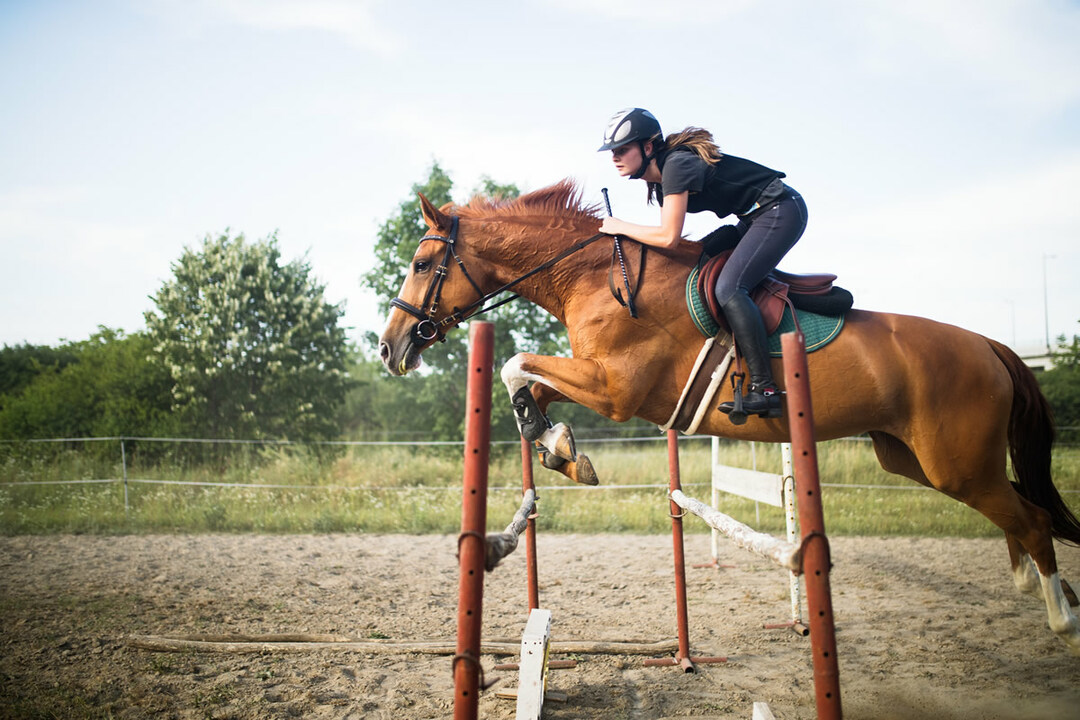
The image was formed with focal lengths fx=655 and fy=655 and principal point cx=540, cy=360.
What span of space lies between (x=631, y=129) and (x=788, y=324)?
3.80 ft

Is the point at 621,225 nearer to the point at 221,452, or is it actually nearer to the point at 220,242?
the point at 221,452

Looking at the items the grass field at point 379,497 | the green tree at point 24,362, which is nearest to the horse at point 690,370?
the grass field at point 379,497

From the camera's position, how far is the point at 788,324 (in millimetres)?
2975

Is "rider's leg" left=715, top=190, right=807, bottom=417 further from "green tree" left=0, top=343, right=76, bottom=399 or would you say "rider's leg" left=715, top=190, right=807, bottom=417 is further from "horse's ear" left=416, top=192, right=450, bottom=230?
"green tree" left=0, top=343, right=76, bottom=399

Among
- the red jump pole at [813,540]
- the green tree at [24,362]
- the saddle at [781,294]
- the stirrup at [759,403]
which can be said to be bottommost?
the red jump pole at [813,540]

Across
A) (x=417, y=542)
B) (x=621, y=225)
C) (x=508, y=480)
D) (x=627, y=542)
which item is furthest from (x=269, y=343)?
(x=621, y=225)

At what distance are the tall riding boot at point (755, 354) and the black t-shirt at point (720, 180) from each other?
0.54 meters

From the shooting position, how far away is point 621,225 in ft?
10.6

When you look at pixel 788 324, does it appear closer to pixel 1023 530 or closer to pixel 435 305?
pixel 1023 530

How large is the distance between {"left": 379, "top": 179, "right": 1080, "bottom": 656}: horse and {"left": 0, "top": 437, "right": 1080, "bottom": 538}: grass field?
552cm

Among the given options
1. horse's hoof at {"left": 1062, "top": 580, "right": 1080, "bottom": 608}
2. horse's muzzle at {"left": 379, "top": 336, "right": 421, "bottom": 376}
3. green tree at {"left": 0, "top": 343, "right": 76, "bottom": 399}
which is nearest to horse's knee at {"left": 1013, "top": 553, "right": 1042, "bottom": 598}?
horse's hoof at {"left": 1062, "top": 580, "right": 1080, "bottom": 608}

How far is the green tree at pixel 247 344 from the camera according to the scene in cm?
1573

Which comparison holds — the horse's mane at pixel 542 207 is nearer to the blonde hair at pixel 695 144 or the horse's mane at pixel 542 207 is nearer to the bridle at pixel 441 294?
the bridle at pixel 441 294

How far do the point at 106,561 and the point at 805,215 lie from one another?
746 centimetres
